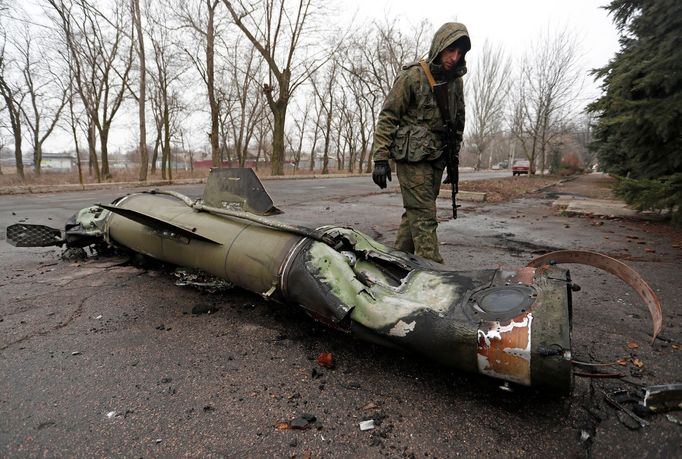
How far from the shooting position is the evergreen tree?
4.09 meters

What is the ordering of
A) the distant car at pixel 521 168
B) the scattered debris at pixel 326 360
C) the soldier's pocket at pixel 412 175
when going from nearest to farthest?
1. the scattered debris at pixel 326 360
2. the soldier's pocket at pixel 412 175
3. the distant car at pixel 521 168

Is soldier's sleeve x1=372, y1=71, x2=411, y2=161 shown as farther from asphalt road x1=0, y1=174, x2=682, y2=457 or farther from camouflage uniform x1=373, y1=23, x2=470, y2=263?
asphalt road x1=0, y1=174, x2=682, y2=457

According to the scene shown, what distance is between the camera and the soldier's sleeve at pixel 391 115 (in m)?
2.93

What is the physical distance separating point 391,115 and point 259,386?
7.37 ft

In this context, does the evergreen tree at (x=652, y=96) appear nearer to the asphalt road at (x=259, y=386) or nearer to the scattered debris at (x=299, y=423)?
the asphalt road at (x=259, y=386)

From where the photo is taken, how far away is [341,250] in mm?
2115

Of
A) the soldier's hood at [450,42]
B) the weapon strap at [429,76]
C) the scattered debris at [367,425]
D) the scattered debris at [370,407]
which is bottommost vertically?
the scattered debris at [367,425]

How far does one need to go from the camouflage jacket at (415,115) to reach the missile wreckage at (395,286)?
1.04m

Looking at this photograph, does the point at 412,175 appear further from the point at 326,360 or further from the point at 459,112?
the point at 326,360

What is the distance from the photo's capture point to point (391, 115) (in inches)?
117

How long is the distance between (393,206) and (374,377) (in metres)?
6.49

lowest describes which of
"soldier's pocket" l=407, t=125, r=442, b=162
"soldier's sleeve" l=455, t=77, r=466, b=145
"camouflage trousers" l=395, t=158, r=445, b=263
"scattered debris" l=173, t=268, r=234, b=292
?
"scattered debris" l=173, t=268, r=234, b=292

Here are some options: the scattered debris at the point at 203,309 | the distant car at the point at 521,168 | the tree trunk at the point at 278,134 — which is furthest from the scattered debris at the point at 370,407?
the distant car at the point at 521,168

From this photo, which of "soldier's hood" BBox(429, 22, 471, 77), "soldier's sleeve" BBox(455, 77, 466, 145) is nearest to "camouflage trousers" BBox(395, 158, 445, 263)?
"soldier's sleeve" BBox(455, 77, 466, 145)
